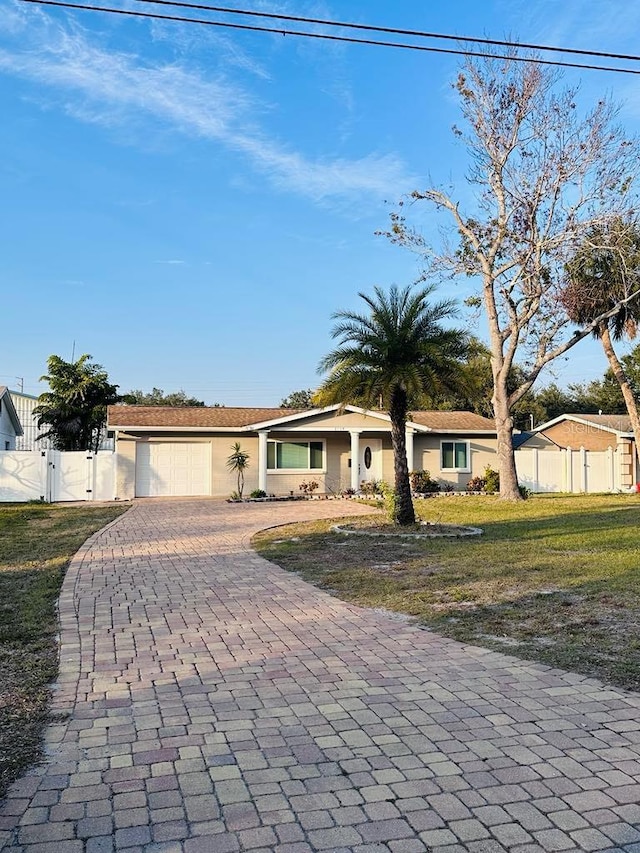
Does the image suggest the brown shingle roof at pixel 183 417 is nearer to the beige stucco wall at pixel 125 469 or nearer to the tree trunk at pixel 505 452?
the beige stucco wall at pixel 125 469

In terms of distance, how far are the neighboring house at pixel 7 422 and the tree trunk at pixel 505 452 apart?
21234 mm

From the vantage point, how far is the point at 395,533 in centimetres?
1308

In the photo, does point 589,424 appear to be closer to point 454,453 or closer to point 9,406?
point 454,453

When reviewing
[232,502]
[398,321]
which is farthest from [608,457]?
[398,321]

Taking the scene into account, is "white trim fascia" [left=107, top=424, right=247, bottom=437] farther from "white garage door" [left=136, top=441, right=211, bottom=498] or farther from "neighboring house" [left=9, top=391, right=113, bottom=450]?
"neighboring house" [left=9, top=391, right=113, bottom=450]

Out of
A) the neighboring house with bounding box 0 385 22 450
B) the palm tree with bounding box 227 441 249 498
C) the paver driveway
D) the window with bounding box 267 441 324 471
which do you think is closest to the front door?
the window with bounding box 267 441 324 471

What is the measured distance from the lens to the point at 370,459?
26.7 meters

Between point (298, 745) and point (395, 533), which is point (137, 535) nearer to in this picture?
point (395, 533)

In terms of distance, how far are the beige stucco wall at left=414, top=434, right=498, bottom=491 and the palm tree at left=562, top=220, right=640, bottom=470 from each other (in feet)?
18.8

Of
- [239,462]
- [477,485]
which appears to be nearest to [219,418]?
[239,462]

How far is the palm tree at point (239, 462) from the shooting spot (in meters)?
24.6

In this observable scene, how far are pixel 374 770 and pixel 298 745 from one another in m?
0.52

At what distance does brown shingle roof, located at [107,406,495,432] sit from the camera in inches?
959

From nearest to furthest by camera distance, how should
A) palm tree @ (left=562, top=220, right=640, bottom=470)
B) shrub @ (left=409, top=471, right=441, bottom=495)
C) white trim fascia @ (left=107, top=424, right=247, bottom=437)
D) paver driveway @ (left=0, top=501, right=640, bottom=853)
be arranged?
paver driveway @ (left=0, top=501, right=640, bottom=853) < palm tree @ (left=562, top=220, right=640, bottom=470) < white trim fascia @ (left=107, top=424, right=247, bottom=437) < shrub @ (left=409, top=471, right=441, bottom=495)
